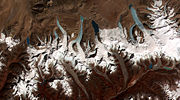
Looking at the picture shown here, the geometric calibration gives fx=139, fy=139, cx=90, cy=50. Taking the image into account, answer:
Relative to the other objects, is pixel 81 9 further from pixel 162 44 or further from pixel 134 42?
pixel 162 44

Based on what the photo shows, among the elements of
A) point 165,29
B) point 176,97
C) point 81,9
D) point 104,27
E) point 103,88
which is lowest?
point 176,97

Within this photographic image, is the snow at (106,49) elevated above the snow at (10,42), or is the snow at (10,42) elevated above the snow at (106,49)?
the snow at (10,42)

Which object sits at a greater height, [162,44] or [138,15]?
[138,15]

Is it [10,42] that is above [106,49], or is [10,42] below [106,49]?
above

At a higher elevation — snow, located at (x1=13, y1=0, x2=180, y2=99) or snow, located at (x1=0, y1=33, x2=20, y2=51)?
snow, located at (x1=0, y1=33, x2=20, y2=51)

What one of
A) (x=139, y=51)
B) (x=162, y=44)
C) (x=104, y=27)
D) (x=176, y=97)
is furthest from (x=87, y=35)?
(x=176, y=97)

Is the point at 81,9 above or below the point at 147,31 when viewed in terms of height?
above

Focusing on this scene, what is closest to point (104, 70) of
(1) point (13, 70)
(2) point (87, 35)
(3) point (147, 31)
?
(2) point (87, 35)

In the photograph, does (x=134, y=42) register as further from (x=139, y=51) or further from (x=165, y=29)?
(x=165, y=29)

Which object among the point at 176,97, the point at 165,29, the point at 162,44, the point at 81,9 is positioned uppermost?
the point at 81,9
